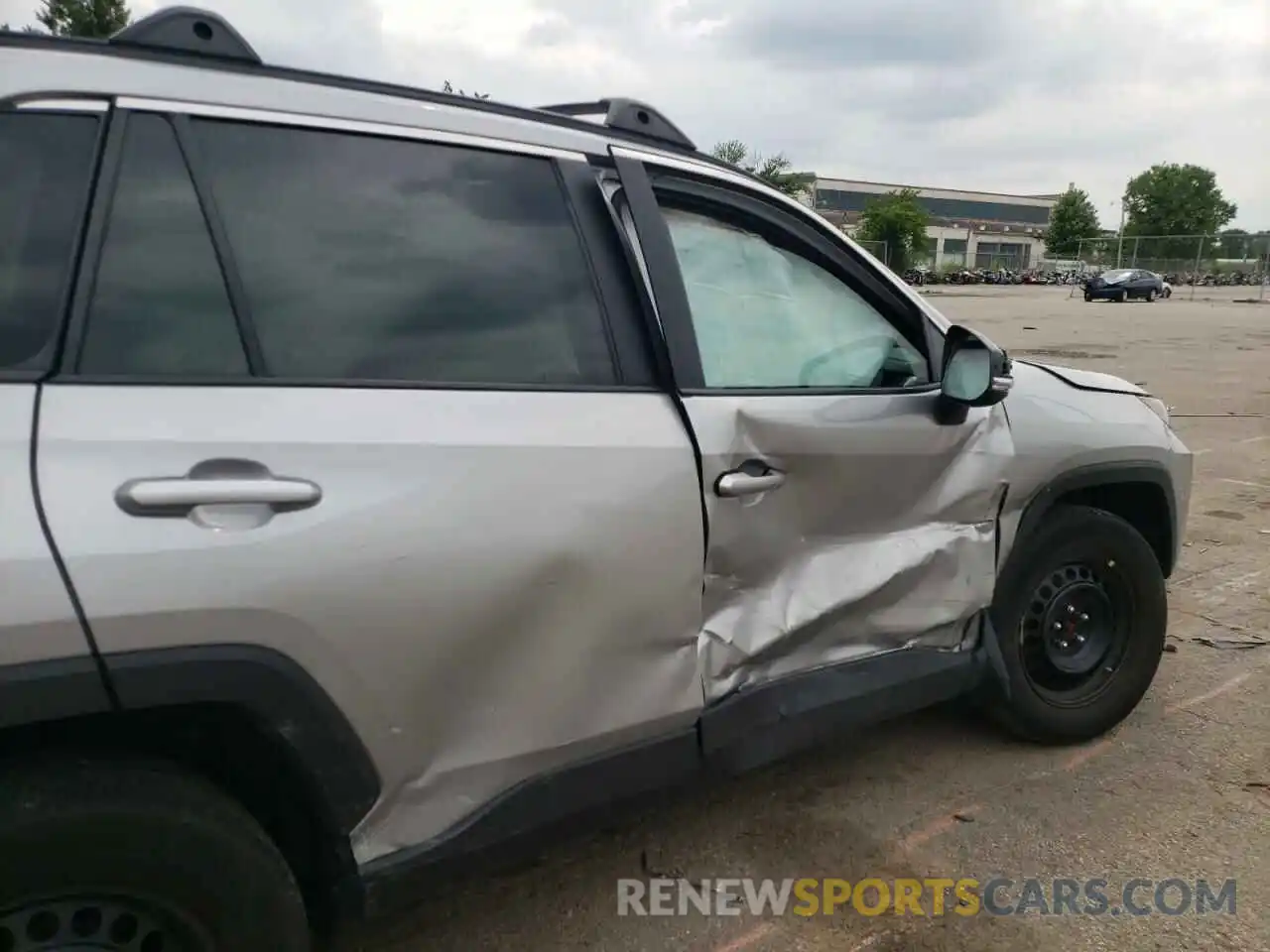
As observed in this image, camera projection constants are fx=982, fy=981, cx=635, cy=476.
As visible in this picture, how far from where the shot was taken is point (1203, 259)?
141 feet

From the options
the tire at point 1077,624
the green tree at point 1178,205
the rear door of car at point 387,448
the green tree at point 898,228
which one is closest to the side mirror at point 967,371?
the tire at point 1077,624

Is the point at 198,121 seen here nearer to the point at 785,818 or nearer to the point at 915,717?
the point at 785,818

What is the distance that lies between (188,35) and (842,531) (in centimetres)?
184

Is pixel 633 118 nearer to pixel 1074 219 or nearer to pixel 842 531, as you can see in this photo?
pixel 842 531

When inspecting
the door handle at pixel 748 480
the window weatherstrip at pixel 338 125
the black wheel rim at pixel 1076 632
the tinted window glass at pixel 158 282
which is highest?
the window weatherstrip at pixel 338 125

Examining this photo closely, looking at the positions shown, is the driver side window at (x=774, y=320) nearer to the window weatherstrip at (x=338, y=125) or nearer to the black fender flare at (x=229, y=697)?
the window weatherstrip at (x=338, y=125)

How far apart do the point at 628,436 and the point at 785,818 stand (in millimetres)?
1474

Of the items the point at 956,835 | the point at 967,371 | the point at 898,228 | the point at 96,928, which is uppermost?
the point at 898,228

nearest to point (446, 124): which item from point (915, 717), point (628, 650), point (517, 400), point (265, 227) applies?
point (265, 227)

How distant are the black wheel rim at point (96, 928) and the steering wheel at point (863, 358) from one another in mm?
1893

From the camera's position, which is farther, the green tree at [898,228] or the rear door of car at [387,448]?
the green tree at [898,228]

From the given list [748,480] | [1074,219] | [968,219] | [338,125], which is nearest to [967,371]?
[748,480]

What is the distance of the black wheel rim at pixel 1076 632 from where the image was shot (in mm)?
3209

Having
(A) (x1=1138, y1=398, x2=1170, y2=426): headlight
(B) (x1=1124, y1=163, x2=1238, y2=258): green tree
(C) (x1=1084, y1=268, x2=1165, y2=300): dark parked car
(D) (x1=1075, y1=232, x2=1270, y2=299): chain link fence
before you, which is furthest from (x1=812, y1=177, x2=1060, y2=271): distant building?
(A) (x1=1138, y1=398, x2=1170, y2=426): headlight
